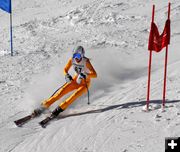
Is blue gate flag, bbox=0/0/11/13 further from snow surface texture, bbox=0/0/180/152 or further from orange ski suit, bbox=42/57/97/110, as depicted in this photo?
orange ski suit, bbox=42/57/97/110

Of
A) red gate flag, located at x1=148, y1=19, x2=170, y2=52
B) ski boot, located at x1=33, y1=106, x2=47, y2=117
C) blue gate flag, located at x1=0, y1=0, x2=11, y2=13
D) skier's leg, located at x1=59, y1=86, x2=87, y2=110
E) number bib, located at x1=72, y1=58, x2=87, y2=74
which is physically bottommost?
ski boot, located at x1=33, y1=106, x2=47, y2=117

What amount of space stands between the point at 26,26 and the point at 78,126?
11543mm

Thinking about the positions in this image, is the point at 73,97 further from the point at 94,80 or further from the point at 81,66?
the point at 94,80

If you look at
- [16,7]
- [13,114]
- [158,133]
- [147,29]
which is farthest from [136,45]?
[16,7]

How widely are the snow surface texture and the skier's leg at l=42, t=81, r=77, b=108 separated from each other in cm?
48

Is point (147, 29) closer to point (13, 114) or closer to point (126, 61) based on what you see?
point (126, 61)

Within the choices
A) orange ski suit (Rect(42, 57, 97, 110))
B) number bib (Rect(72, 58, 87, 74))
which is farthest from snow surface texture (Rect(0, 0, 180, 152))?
number bib (Rect(72, 58, 87, 74))

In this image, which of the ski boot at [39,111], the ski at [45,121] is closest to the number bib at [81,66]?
the ski boot at [39,111]

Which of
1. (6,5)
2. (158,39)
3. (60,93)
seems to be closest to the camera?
(158,39)

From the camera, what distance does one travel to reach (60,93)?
40.2 ft

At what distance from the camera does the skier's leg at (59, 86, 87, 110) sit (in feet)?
38.6

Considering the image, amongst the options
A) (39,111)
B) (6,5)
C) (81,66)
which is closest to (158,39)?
(81,66)

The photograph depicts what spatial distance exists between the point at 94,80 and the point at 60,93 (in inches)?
77.9

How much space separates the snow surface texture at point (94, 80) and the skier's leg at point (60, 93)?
1.58 ft
